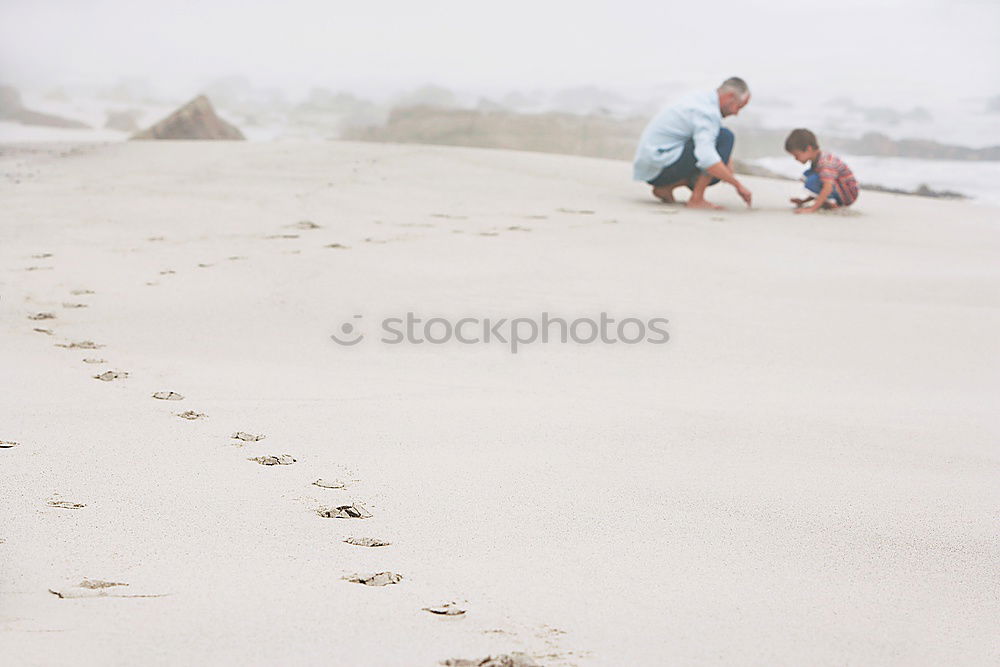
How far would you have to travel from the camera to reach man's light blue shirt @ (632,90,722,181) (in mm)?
4031

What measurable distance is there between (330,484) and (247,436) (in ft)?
0.88

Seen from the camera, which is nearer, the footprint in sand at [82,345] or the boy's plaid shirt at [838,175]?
the footprint in sand at [82,345]

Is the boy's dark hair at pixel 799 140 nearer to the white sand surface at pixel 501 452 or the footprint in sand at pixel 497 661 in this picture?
the white sand surface at pixel 501 452

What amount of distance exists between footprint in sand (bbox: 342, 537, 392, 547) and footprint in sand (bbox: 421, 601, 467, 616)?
180mm

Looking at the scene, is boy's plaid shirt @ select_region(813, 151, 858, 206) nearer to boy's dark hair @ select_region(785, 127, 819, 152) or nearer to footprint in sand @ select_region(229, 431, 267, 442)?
boy's dark hair @ select_region(785, 127, 819, 152)

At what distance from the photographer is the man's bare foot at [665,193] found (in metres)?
4.49

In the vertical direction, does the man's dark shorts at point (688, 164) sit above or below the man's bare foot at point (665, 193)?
above

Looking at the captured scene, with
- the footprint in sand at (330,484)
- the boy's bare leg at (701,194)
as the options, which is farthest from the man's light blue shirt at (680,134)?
the footprint in sand at (330,484)

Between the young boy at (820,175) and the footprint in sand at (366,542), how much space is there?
138 inches

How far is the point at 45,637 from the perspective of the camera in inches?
35.0

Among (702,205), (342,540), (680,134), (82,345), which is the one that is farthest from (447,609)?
(702,205)

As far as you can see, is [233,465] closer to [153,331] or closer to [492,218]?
[153,331]

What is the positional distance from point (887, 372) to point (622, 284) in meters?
0.92

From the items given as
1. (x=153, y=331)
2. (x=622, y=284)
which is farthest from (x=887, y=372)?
(x=153, y=331)
